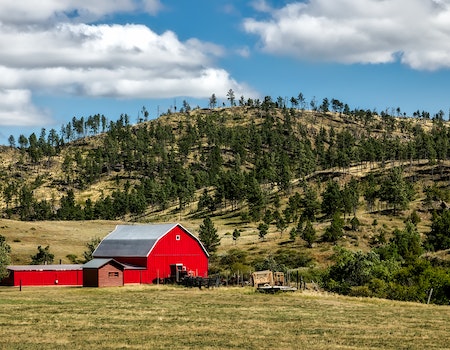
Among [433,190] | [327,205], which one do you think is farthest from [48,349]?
[433,190]

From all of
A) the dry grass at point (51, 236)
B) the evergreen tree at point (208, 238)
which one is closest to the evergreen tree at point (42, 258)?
the dry grass at point (51, 236)

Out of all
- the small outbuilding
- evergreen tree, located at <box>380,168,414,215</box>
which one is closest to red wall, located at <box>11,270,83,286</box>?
the small outbuilding

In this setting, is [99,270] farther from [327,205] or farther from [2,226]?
[327,205]

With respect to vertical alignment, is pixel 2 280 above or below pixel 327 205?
below

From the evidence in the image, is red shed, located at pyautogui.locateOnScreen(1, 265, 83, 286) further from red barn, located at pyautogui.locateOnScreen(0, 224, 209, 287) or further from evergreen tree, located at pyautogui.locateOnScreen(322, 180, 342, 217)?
evergreen tree, located at pyautogui.locateOnScreen(322, 180, 342, 217)

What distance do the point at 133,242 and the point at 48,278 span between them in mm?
10463

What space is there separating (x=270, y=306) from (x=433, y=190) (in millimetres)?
112581

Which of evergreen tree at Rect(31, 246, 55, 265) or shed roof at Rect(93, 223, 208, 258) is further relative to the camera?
evergreen tree at Rect(31, 246, 55, 265)

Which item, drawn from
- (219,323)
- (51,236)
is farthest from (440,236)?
(219,323)

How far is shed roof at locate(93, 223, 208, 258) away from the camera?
7375cm

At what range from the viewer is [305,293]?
5325 centimetres

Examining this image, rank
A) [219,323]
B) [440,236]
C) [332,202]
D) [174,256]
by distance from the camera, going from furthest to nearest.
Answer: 1. [332,202]
2. [440,236]
3. [174,256]
4. [219,323]

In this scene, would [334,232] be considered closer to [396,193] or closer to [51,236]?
[396,193]

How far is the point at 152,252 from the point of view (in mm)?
73125
